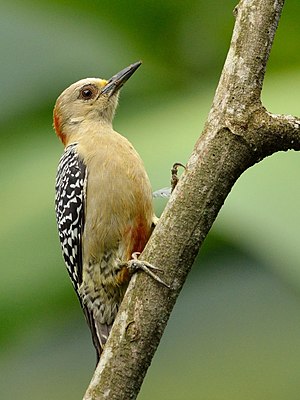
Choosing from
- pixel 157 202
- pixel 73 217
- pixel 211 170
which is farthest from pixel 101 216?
pixel 211 170

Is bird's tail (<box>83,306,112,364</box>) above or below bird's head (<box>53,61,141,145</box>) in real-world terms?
below

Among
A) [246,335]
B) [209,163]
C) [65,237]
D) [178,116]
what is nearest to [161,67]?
[178,116]

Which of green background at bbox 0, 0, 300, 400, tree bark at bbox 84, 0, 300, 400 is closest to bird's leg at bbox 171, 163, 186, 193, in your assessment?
green background at bbox 0, 0, 300, 400

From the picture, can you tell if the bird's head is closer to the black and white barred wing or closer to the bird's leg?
the black and white barred wing

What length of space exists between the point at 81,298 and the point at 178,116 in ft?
2.40

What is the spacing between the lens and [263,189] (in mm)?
2639

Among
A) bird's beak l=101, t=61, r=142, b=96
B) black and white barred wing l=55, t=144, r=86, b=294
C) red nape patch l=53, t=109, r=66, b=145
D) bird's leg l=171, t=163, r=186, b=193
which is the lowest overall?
bird's leg l=171, t=163, r=186, b=193

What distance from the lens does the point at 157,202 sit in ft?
12.1

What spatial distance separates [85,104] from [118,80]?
202mm

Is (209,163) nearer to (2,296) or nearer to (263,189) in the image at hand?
(263,189)

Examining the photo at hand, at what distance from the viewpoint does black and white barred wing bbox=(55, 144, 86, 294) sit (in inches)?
136

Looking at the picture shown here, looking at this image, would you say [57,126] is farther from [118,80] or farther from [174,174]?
[174,174]

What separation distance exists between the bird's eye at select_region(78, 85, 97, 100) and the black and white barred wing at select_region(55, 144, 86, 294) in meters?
0.42

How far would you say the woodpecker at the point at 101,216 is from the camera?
332cm
